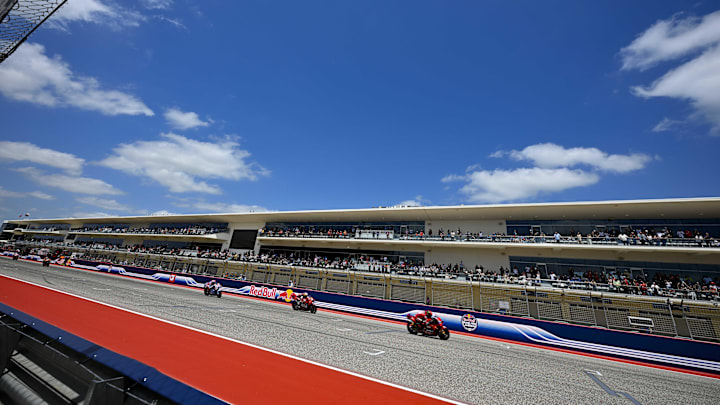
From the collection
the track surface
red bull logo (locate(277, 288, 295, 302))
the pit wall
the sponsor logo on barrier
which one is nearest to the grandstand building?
the sponsor logo on barrier

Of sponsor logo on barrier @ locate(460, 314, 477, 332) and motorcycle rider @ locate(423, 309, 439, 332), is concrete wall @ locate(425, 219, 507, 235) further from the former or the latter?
motorcycle rider @ locate(423, 309, 439, 332)

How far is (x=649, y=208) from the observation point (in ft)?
61.4

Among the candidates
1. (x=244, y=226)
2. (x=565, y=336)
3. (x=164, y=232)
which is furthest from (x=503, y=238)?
(x=164, y=232)

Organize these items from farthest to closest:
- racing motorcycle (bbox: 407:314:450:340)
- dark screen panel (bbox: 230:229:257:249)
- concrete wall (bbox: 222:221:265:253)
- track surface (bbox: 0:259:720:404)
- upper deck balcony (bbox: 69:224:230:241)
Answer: upper deck balcony (bbox: 69:224:230:241), dark screen panel (bbox: 230:229:257:249), concrete wall (bbox: 222:221:265:253), racing motorcycle (bbox: 407:314:450:340), track surface (bbox: 0:259:720:404)

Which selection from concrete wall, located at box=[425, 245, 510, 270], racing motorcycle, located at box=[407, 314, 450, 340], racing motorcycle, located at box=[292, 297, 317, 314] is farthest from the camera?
concrete wall, located at box=[425, 245, 510, 270]

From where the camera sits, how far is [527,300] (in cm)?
1719

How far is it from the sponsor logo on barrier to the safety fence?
6.26ft

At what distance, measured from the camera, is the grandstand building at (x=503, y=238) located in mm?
18312

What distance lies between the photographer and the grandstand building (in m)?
18.3

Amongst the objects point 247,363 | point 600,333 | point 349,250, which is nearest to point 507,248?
point 600,333

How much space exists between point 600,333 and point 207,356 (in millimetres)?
17560

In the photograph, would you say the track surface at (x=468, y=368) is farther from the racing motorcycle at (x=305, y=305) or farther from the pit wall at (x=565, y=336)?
the racing motorcycle at (x=305, y=305)

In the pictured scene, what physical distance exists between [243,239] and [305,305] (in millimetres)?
19965

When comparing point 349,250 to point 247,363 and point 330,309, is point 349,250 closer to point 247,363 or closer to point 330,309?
point 330,309
